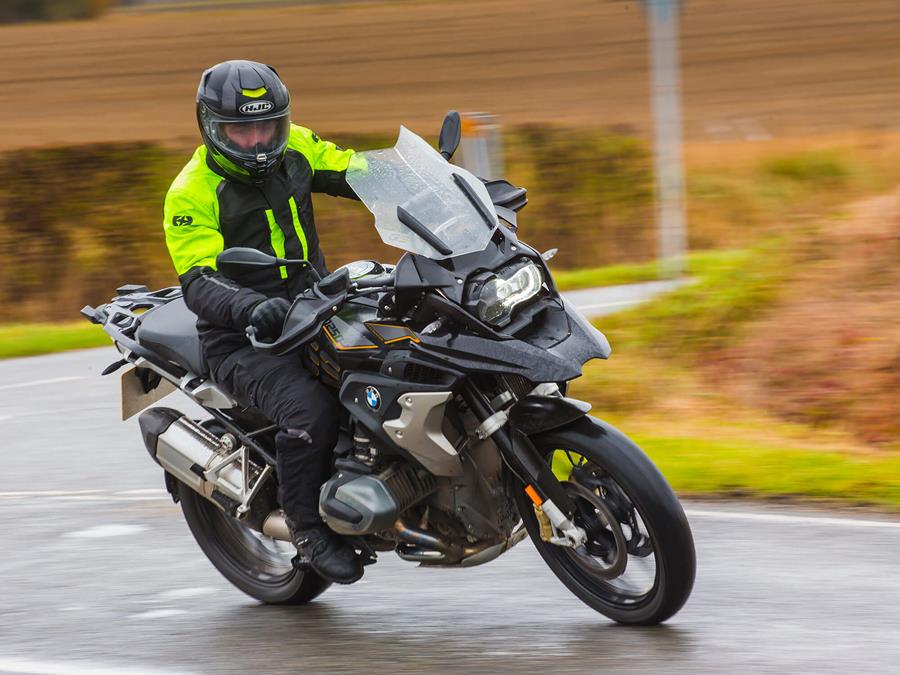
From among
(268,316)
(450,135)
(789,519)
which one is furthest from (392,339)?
(789,519)

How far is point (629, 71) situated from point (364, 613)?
64.2 ft

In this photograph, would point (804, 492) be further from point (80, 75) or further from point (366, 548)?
point (80, 75)

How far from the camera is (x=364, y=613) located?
5.88 metres

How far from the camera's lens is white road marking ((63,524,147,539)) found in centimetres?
719

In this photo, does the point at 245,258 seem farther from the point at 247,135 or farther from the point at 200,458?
the point at 200,458

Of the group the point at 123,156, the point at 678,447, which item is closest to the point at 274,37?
the point at 123,156

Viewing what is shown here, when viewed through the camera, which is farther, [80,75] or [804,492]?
[80,75]

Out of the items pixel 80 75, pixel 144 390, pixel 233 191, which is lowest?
pixel 80 75

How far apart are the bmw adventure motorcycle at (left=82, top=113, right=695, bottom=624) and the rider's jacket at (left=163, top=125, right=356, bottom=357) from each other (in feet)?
0.65

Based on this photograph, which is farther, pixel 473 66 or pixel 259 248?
pixel 473 66

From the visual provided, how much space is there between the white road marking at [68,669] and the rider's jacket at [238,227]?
127 centimetres

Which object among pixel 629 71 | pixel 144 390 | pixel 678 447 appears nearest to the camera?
pixel 144 390

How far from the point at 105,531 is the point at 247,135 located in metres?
2.69

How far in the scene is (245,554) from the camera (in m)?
6.30
